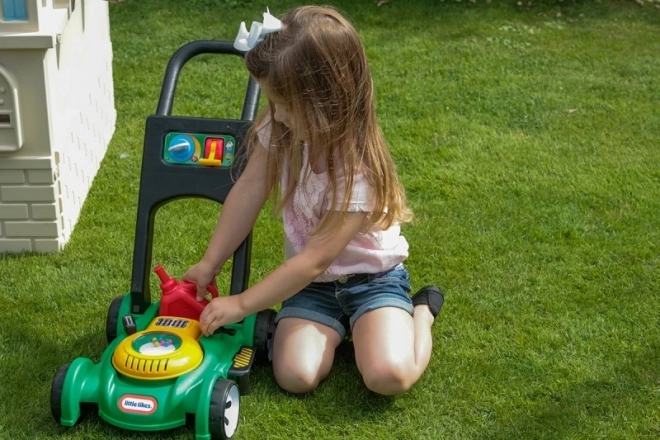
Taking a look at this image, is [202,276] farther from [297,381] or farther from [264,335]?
[297,381]

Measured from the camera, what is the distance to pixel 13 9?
106 inches

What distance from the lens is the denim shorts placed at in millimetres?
2414

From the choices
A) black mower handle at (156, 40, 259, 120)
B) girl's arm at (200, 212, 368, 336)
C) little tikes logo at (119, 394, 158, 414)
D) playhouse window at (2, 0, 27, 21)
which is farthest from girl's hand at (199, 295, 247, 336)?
playhouse window at (2, 0, 27, 21)

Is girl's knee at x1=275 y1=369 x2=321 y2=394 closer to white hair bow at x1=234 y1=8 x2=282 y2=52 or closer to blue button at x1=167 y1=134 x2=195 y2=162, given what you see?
blue button at x1=167 y1=134 x2=195 y2=162

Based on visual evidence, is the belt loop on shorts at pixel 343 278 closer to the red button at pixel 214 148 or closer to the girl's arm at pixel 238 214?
the girl's arm at pixel 238 214

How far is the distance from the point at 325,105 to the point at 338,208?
0.84 ft

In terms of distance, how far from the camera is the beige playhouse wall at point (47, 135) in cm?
274

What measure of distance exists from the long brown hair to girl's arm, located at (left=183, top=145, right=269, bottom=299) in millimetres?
32

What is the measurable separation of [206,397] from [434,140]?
80.2 inches

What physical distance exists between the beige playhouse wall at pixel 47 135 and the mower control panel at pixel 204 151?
1.92 feet

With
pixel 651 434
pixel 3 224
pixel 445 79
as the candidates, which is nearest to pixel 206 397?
pixel 651 434

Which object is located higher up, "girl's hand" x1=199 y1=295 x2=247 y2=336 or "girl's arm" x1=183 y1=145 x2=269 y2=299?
"girl's arm" x1=183 y1=145 x2=269 y2=299

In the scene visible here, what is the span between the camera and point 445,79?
448 cm

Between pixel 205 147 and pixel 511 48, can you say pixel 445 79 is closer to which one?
pixel 511 48
